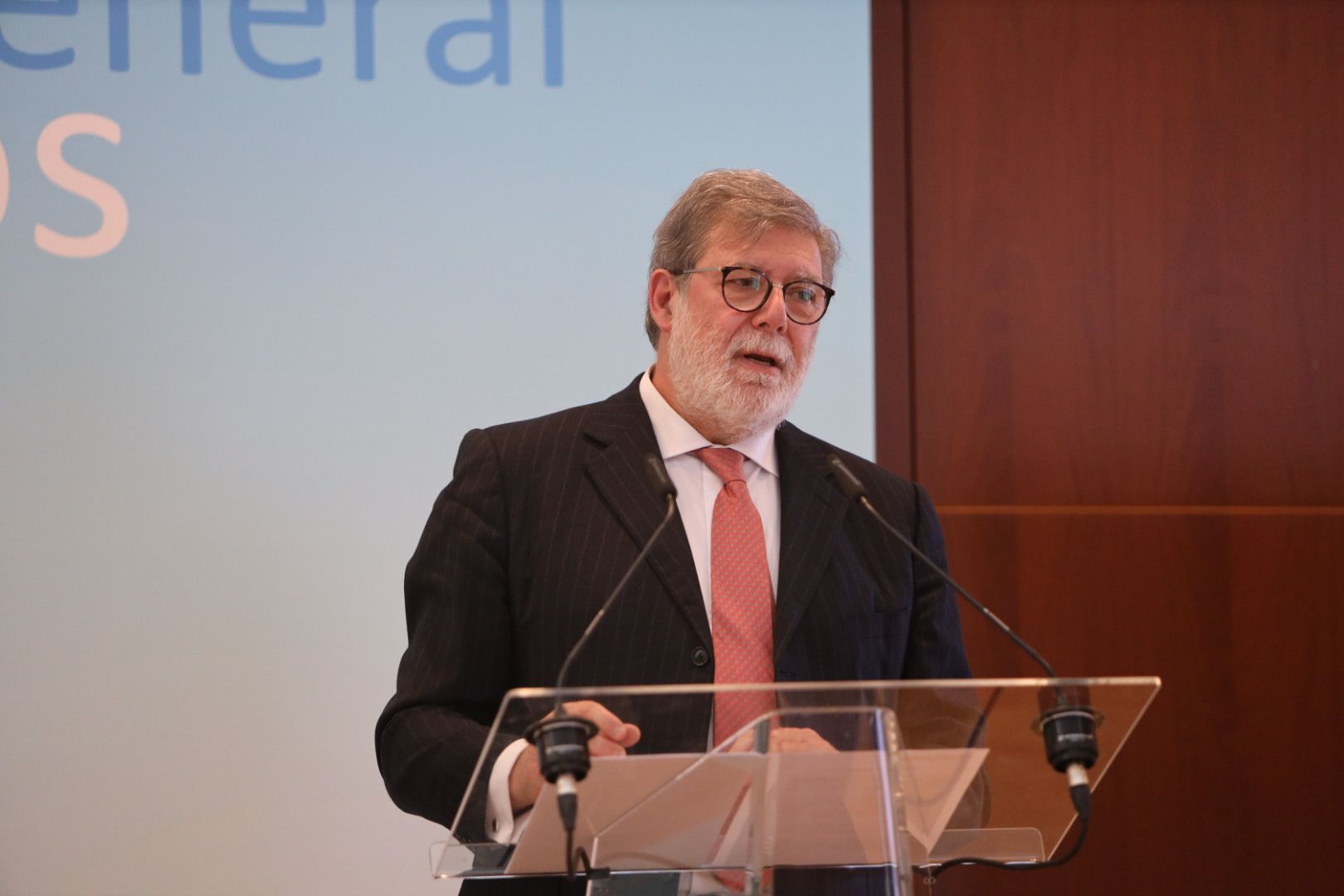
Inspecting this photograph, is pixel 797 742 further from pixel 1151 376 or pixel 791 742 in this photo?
pixel 1151 376

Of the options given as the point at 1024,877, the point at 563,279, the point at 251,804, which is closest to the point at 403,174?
the point at 563,279

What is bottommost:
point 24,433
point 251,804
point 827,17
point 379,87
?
point 251,804

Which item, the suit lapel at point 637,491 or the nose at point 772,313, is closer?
the suit lapel at point 637,491

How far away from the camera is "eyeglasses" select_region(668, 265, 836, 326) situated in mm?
Answer: 2197

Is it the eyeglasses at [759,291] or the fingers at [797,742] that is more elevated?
the eyeglasses at [759,291]

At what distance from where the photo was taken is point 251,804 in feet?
9.80

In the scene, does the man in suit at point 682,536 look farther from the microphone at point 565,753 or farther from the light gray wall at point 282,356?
the light gray wall at point 282,356

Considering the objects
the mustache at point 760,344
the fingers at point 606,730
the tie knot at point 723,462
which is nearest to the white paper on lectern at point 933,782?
the fingers at point 606,730

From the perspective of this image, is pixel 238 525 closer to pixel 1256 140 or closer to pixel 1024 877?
pixel 1024 877

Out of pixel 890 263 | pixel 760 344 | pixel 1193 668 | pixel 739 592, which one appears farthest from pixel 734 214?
pixel 1193 668

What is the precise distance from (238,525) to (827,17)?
183cm

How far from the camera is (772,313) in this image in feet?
7.19

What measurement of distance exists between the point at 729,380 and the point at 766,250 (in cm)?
22

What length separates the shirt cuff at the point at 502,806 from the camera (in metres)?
1.55
